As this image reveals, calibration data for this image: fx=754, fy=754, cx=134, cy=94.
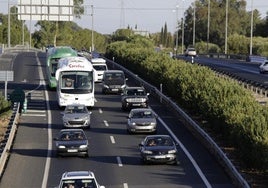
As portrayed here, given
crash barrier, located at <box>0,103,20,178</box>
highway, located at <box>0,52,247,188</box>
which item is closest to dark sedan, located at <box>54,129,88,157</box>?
highway, located at <box>0,52,247,188</box>

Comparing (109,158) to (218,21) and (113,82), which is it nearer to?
(113,82)

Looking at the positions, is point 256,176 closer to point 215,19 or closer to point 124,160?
point 124,160

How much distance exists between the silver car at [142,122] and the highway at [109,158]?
1.41 feet

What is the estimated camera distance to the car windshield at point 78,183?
21.5 m

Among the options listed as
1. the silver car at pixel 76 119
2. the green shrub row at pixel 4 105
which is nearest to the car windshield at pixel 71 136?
the silver car at pixel 76 119

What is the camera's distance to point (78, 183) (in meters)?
21.5

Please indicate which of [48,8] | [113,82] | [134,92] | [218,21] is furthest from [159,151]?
[218,21]

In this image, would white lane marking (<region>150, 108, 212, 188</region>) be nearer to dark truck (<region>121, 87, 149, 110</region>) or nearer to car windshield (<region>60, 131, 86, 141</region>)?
car windshield (<region>60, 131, 86, 141</region>)

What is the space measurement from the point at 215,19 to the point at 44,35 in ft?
131

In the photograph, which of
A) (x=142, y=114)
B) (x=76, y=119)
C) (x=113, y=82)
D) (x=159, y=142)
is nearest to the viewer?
(x=159, y=142)

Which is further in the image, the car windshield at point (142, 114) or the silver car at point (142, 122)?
the car windshield at point (142, 114)

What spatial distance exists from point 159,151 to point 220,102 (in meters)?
8.02

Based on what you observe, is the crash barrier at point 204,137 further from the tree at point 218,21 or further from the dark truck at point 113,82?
the tree at point 218,21

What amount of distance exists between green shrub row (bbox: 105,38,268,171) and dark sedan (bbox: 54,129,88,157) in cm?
626
